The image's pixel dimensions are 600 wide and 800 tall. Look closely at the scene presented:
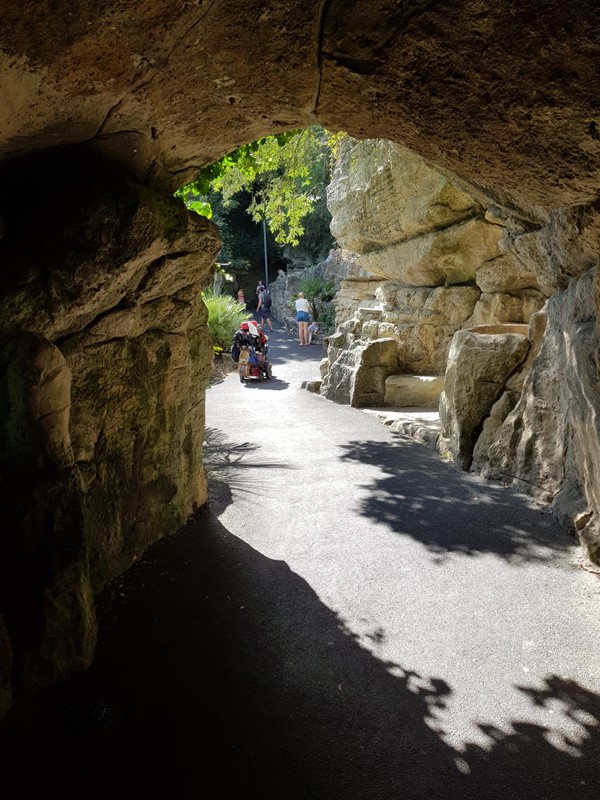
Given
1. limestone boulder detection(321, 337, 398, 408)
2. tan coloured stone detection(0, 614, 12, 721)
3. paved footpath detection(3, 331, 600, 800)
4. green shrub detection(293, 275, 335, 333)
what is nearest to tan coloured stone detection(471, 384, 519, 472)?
paved footpath detection(3, 331, 600, 800)

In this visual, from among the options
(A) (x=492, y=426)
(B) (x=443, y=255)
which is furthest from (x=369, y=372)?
(A) (x=492, y=426)

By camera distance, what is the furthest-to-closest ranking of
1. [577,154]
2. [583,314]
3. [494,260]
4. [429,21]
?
[494,260] → [583,314] → [577,154] → [429,21]

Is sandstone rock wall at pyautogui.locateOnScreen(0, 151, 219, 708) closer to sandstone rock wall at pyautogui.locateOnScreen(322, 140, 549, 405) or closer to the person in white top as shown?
sandstone rock wall at pyautogui.locateOnScreen(322, 140, 549, 405)

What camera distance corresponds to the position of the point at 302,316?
63.1 feet

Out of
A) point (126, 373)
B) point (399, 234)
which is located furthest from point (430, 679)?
point (399, 234)

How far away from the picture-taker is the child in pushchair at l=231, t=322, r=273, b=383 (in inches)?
545

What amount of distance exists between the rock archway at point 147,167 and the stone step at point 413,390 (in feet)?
18.9

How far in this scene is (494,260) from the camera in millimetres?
9750

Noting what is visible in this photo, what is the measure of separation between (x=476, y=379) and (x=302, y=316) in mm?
12662

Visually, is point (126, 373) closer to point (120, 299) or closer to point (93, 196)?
point (120, 299)

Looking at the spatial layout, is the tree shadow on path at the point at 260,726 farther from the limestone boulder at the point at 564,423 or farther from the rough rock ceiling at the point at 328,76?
the rough rock ceiling at the point at 328,76

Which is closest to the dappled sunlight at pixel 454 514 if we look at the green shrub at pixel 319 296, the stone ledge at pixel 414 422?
the stone ledge at pixel 414 422

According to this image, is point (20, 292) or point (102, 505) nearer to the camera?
point (20, 292)

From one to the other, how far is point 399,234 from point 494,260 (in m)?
2.11
